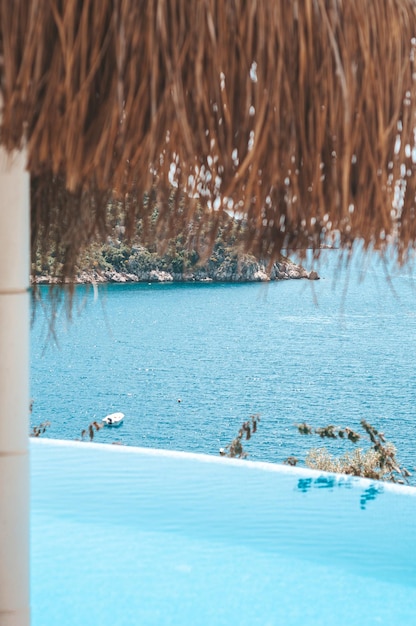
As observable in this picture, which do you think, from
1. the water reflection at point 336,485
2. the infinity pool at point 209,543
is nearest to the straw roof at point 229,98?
the infinity pool at point 209,543

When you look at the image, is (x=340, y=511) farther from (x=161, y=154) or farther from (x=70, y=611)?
(x=161, y=154)

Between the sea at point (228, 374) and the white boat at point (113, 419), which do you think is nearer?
the sea at point (228, 374)

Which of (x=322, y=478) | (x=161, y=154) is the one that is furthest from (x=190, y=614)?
(x=161, y=154)

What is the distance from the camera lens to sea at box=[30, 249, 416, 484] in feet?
88.7

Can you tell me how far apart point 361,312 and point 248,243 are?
45625 mm

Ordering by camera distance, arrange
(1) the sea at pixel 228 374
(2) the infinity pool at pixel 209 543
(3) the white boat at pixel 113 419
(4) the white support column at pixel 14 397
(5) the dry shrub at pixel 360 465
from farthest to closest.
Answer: (3) the white boat at pixel 113 419, (1) the sea at pixel 228 374, (5) the dry shrub at pixel 360 465, (2) the infinity pool at pixel 209 543, (4) the white support column at pixel 14 397

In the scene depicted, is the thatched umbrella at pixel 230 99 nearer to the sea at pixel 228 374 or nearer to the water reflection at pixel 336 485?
the water reflection at pixel 336 485

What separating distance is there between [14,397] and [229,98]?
2.36 feet

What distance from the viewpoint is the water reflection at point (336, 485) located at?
559cm

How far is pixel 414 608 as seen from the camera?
13.0 feet

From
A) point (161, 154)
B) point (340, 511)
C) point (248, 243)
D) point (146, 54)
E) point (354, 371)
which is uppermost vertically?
point (146, 54)

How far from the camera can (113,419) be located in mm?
27406

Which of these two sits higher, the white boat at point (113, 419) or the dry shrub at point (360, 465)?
the dry shrub at point (360, 465)

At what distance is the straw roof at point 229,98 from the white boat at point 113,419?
2671 centimetres
